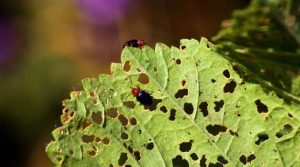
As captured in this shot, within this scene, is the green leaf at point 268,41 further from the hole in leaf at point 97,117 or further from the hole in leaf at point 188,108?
the hole in leaf at point 97,117

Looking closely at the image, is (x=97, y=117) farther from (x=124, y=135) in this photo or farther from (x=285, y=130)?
(x=285, y=130)

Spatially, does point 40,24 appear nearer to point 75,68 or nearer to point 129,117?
point 75,68

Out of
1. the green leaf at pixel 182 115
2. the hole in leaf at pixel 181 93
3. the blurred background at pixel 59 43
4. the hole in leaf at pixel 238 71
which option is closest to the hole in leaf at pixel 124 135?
the green leaf at pixel 182 115

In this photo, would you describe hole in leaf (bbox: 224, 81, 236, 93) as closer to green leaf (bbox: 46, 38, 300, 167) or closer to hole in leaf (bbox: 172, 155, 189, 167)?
green leaf (bbox: 46, 38, 300, 167)

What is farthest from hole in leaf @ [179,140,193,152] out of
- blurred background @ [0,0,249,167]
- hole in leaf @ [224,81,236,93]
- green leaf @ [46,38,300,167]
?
blurred background @ [0,0,249,167]

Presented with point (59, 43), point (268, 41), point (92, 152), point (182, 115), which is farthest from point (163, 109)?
point (59, 43)

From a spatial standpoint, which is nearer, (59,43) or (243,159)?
(243,159)
